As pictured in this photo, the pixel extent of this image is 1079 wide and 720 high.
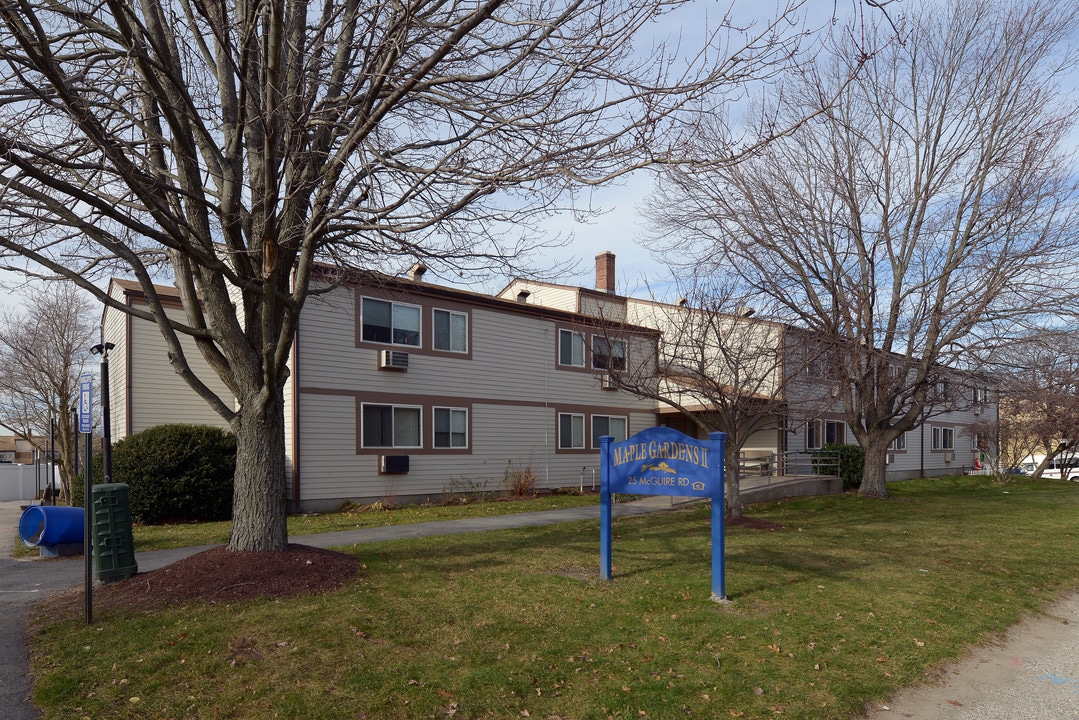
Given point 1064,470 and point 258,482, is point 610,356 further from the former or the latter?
point 1064,470

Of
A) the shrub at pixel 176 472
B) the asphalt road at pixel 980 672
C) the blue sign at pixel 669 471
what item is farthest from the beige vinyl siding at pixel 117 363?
the blue sign at pixel 669 471

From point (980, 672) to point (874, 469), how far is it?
1838cm

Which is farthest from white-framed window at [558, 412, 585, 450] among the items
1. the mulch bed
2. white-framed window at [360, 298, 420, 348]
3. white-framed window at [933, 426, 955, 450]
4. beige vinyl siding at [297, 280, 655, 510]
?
white-framed window at [933, 426, 955, 450]

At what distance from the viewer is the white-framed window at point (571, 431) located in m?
24.7

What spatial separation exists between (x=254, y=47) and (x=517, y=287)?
824 inches

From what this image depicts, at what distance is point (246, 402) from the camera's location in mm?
8797

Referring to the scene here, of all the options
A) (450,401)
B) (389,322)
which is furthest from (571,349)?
(389,322)

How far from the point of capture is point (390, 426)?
66.7ft

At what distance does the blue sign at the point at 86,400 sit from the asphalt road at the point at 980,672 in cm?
192

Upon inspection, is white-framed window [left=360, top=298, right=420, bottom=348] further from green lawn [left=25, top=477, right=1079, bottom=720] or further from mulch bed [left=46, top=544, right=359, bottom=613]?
mulch bed [left=46, top=544, right=359, bottom=613]

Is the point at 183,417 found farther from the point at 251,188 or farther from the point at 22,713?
the point at 22,713

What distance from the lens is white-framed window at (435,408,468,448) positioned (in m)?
21.3

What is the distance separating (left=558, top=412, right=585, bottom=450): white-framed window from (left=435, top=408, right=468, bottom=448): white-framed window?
12.7 feet

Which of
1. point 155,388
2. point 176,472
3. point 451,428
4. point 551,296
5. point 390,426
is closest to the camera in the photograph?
point 176,472
